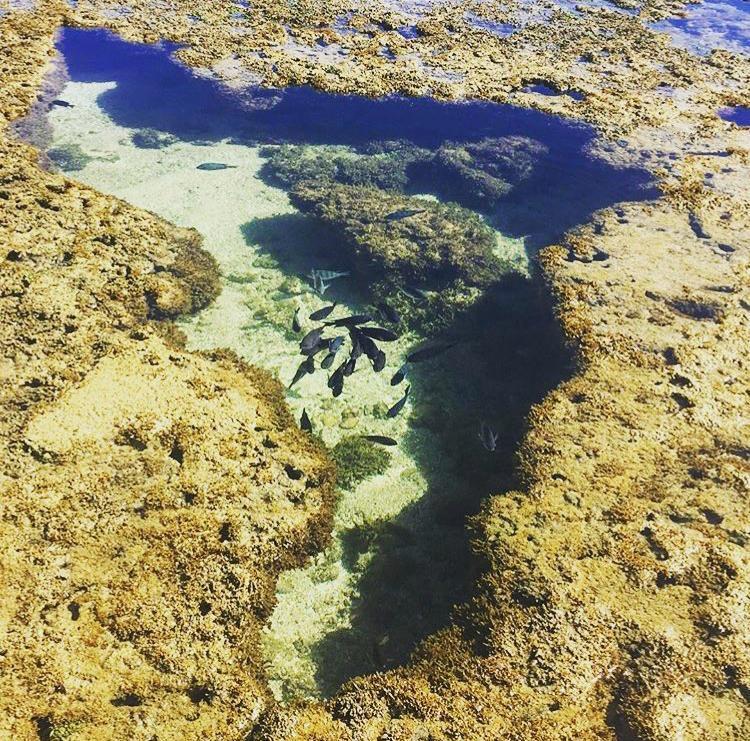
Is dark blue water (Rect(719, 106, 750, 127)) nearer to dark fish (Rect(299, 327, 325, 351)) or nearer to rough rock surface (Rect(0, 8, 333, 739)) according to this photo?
dark fish (Rect(299, 327, 325, 351))

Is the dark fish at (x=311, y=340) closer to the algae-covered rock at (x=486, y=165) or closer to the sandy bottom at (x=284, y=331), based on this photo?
the sandy bottom at (x=284, y=331)

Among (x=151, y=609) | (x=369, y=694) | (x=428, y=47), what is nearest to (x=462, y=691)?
(x=369, y=694)

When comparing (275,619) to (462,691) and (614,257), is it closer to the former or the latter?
(462,691)

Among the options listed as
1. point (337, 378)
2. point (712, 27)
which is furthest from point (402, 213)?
point (712, 27)

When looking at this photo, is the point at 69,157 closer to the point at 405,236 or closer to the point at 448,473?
the point at 405,236

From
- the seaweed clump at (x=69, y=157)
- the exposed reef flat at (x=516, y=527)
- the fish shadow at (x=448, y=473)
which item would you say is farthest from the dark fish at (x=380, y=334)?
the seaweed clump at (x=69, y=157)

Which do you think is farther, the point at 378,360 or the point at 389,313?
the point at 389,313
